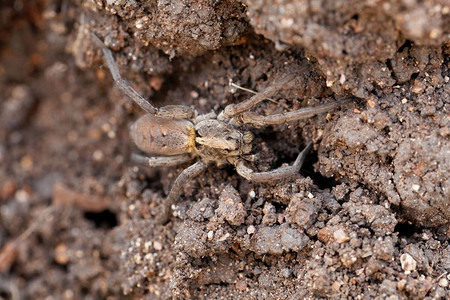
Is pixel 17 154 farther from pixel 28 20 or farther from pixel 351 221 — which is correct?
pixel 351 221

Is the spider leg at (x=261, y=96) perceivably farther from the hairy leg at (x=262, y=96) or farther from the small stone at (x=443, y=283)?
the small stone at (x=443, y=283)

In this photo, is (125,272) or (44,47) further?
(44,47)

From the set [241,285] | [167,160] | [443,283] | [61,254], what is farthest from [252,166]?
[61,254]

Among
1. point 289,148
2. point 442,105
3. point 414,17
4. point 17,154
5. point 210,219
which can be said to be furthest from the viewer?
point 17,154

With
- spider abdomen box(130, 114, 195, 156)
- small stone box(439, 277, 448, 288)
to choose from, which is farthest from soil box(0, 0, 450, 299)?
spider abdomen box(130, 114, 195, 156)

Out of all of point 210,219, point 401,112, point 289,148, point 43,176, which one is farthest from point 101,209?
point 401,112

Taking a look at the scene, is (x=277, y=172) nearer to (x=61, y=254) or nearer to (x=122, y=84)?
(x=122, y=84)

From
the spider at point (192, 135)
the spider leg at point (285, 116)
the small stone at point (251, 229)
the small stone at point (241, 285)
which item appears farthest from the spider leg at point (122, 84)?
the small stone at point (241, 285)
